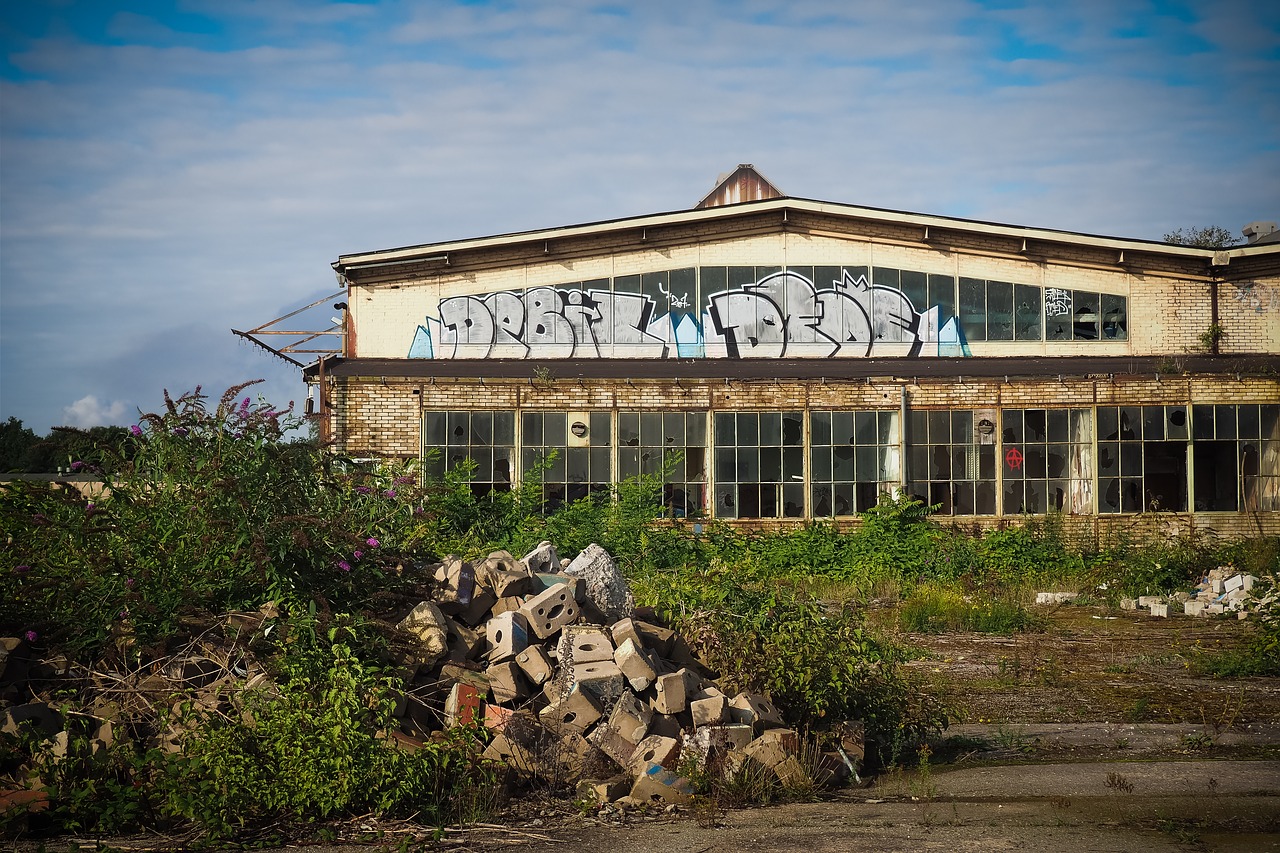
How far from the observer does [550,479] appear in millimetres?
19062

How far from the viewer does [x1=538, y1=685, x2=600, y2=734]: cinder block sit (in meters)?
6.85

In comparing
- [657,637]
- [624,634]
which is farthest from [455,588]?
[657,637]

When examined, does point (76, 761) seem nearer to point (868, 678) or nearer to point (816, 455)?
point (868, 678)

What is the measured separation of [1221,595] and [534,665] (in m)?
11.6

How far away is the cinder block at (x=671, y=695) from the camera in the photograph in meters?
7.03

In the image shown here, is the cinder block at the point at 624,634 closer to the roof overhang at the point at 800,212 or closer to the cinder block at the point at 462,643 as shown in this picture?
the cinder block at the point at 462,643

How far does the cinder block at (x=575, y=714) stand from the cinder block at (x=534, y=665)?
0.38m

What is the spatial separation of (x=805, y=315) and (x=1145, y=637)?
1004 centimetres

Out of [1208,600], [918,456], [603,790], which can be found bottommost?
[1208,600]

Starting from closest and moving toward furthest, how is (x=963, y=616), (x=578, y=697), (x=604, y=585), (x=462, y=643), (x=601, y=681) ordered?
(x=578, y=697), (x=601, y=681), (x=462, y=643), (x=604, y=585), (x=963, y=616)

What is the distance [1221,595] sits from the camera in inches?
573

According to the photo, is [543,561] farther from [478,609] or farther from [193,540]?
[193,540]

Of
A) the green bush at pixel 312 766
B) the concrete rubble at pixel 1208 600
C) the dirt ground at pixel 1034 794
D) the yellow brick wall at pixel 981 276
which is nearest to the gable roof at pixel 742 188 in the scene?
the yellow brick wall at pixel 981 276

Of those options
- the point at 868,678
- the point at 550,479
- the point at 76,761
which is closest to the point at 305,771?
the point at 76,761
